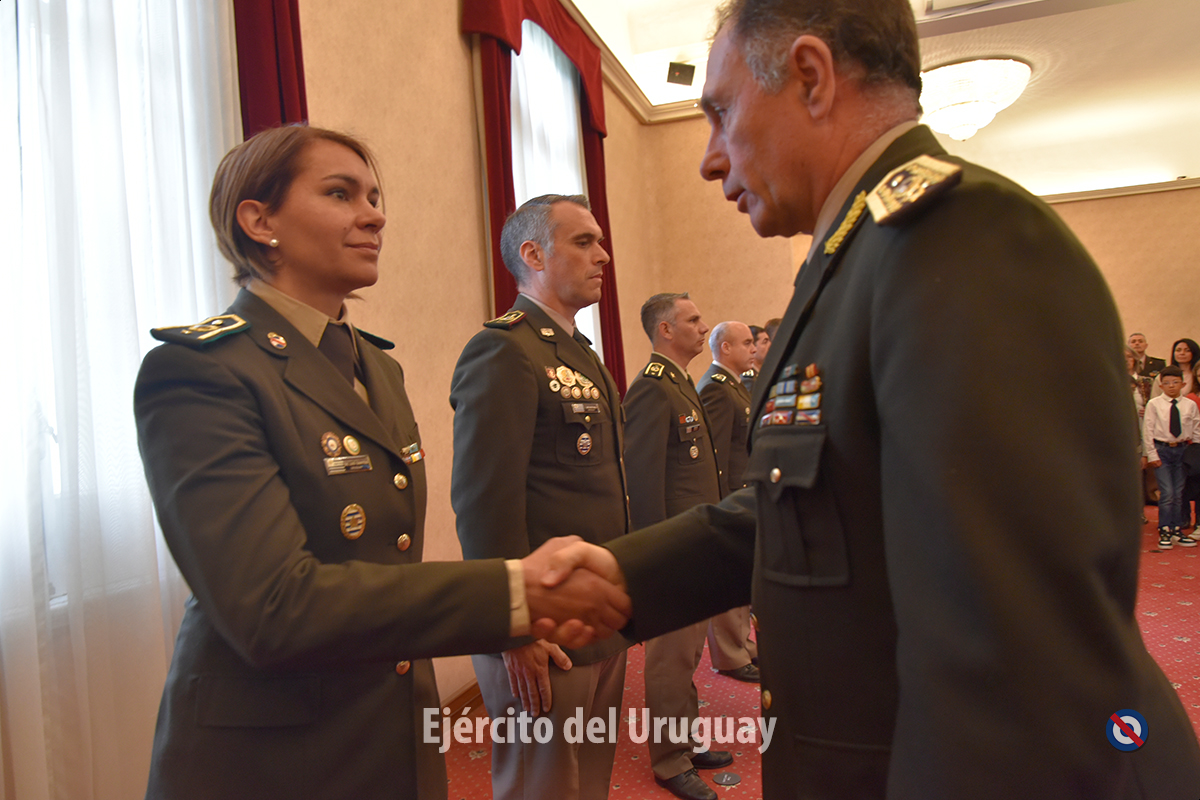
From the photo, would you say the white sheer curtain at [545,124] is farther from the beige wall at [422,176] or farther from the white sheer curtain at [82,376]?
the white sheer curtain at [82,376]

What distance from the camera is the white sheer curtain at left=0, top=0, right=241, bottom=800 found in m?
1.68

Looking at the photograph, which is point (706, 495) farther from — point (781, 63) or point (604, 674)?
point (781, 63)

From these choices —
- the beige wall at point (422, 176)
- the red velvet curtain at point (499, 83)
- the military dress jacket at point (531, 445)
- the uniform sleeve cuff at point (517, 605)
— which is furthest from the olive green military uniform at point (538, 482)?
the red velvet curtain at point (499, 83)

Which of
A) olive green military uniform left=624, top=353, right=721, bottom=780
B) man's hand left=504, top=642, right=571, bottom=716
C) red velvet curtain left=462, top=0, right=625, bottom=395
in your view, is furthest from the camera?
red velvet curtain left=462, top=0, right=625, bottom=395

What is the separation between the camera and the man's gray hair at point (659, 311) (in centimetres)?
336

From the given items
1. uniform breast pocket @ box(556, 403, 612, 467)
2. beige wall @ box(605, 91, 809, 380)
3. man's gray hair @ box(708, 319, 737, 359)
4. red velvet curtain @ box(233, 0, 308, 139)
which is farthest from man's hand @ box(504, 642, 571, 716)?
beige wall @ box(605, 91, 809, 380)

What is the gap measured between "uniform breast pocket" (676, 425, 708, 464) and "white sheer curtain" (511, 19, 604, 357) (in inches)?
72.8

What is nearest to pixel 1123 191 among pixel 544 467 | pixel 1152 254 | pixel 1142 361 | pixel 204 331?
pixel 1152 254

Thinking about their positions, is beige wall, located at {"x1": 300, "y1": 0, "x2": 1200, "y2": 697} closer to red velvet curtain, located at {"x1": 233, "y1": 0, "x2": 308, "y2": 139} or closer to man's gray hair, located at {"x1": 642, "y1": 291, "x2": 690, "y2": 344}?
red velvet curtain, located at {"x1": 233, "y1": 0, "x2": 308, "y2": 139}

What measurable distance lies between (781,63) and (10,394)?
175 centimetres

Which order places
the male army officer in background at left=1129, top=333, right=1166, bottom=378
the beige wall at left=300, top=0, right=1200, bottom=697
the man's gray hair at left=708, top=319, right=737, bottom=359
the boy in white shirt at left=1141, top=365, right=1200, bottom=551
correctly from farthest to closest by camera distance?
the male army officer in background at left=1129, top=333, right=1166, bottom=378 < the boy in white shirt at left=1141, top=365, right=1200, bottom=551 < the man's gray hair at left=708, top=319, right=737, bottom=359 < the beige wall at left=300, top=0, right=1200, bottom=697

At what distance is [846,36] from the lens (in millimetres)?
869

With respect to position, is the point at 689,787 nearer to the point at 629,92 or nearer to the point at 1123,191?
the point at 629,92

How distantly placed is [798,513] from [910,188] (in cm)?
34
